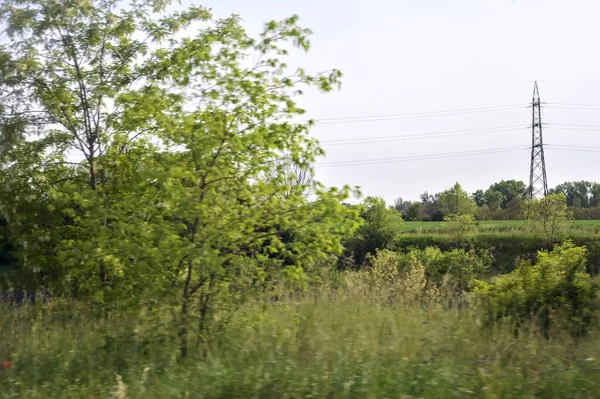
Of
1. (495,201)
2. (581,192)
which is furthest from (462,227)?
(495,201)

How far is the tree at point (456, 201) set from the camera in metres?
57.6

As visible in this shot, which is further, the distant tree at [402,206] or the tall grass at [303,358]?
the distant tree at [402,206]

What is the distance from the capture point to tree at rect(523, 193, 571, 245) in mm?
32844

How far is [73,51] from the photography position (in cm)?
806

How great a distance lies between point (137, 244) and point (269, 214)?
1.36m

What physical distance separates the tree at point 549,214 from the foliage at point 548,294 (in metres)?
27.6

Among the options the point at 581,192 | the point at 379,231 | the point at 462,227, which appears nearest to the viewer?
the point at 379,231

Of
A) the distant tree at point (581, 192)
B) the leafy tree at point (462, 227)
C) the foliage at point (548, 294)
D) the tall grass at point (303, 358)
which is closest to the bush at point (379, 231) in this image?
the leafy tree at point (462, 227)

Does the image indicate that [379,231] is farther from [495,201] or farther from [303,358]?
[495,201]

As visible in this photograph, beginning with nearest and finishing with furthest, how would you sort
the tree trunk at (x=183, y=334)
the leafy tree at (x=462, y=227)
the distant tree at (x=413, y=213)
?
the tree trunk at (x=183, y=334), the leafy tree at (x=462, y=227), the distant tree at (x=413, y=213)

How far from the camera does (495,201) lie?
300 feet

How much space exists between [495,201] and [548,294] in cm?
8892

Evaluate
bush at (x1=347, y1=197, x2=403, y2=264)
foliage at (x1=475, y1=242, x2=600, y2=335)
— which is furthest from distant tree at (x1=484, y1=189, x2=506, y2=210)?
foliage at (x1=475, y1=242, x2=600, y2=335)

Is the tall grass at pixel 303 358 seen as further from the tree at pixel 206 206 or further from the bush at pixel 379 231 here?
the bush at pixel 379 231
